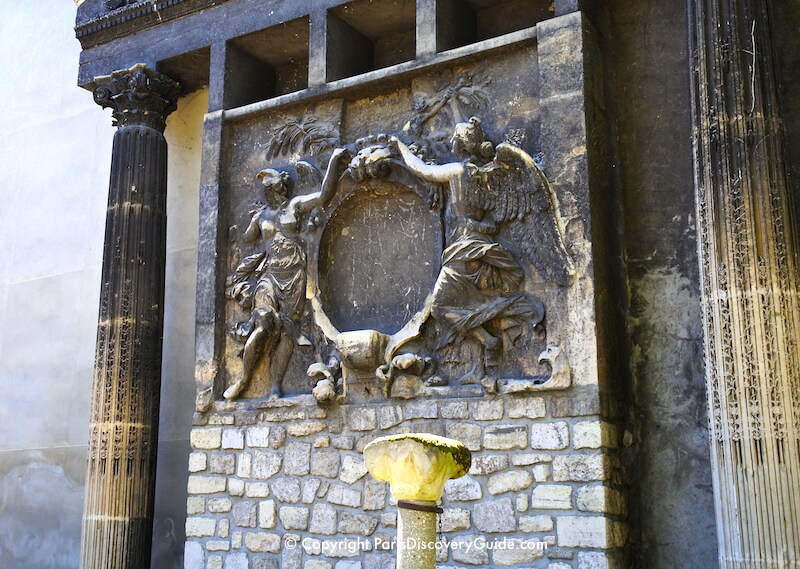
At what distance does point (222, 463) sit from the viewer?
25.9ft

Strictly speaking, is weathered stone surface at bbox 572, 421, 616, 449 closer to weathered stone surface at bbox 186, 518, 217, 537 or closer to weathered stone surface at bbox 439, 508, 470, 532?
weathered stone surface at bbox 439, 508, 470, 532

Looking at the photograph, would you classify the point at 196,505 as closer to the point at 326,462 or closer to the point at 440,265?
the point at 326,462

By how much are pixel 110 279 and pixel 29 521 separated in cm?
304

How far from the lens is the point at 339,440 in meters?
7.39

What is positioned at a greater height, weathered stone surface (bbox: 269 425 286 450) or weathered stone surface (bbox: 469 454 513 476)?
weathered stone surface (bbox: 269 425 286 450)

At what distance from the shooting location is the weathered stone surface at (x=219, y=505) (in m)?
7.79

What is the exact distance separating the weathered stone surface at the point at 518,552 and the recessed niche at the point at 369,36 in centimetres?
398

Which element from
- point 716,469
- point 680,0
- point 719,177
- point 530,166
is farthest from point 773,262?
point 680,0

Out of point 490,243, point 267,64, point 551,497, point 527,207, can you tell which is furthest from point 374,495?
point 267,64

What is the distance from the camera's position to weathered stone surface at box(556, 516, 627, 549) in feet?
20.7

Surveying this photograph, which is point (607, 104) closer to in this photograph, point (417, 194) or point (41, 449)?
point (417, 194)

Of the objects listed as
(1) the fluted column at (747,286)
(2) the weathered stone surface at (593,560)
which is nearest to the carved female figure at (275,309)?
(2) the weathered stone surface at (593,560)

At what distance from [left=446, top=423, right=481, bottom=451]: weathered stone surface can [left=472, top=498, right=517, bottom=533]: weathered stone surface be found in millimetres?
390

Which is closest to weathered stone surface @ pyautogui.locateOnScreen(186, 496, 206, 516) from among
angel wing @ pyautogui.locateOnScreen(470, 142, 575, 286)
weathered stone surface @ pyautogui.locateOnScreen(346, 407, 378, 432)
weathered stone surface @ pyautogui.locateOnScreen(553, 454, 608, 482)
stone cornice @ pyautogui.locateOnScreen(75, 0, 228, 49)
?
weathered stone surface @ pyautogui.locateOnScreen(346, 407, 378, 432)
